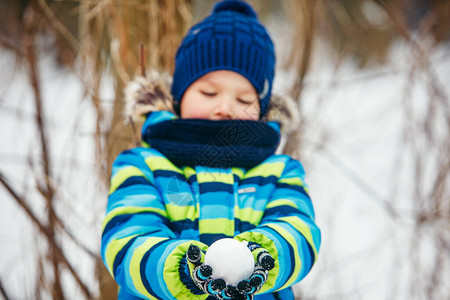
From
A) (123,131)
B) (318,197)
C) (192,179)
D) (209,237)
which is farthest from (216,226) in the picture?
(318,197)

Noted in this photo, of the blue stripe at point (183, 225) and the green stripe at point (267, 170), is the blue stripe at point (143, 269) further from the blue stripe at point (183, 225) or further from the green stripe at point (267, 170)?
the green stripe at point (267, 170)

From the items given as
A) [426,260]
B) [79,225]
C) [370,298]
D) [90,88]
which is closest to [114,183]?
[90,88]

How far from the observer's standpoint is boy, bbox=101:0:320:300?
25.5 inches

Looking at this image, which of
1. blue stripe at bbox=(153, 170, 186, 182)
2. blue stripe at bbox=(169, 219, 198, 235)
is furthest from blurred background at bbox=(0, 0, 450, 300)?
blue stripe at bbox=(169, 219, 198, 235)

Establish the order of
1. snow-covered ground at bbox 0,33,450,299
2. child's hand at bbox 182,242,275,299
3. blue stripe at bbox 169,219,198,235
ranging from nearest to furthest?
child's hand at bbox 182,242,275,299 → blue stripe at bbox 169,219,198,235 → snow-covered ground at bbox 0,33,450,299

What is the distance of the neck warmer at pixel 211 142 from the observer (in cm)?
84

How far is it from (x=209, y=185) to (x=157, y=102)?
342mm

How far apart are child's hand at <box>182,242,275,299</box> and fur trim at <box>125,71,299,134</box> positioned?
54 cm

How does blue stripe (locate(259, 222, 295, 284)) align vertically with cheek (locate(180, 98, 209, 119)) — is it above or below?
below

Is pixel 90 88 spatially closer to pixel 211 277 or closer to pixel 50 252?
pixel 50 252

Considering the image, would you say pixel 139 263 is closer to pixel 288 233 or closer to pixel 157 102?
pixel 288 233

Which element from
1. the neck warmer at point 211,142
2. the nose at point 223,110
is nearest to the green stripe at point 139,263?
the neck warmer at point 211,142

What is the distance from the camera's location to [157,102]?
1.02 m

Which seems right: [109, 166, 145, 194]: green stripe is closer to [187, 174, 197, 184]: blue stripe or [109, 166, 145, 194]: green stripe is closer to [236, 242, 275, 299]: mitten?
[187, 174, 197, 184]: blue stripe
